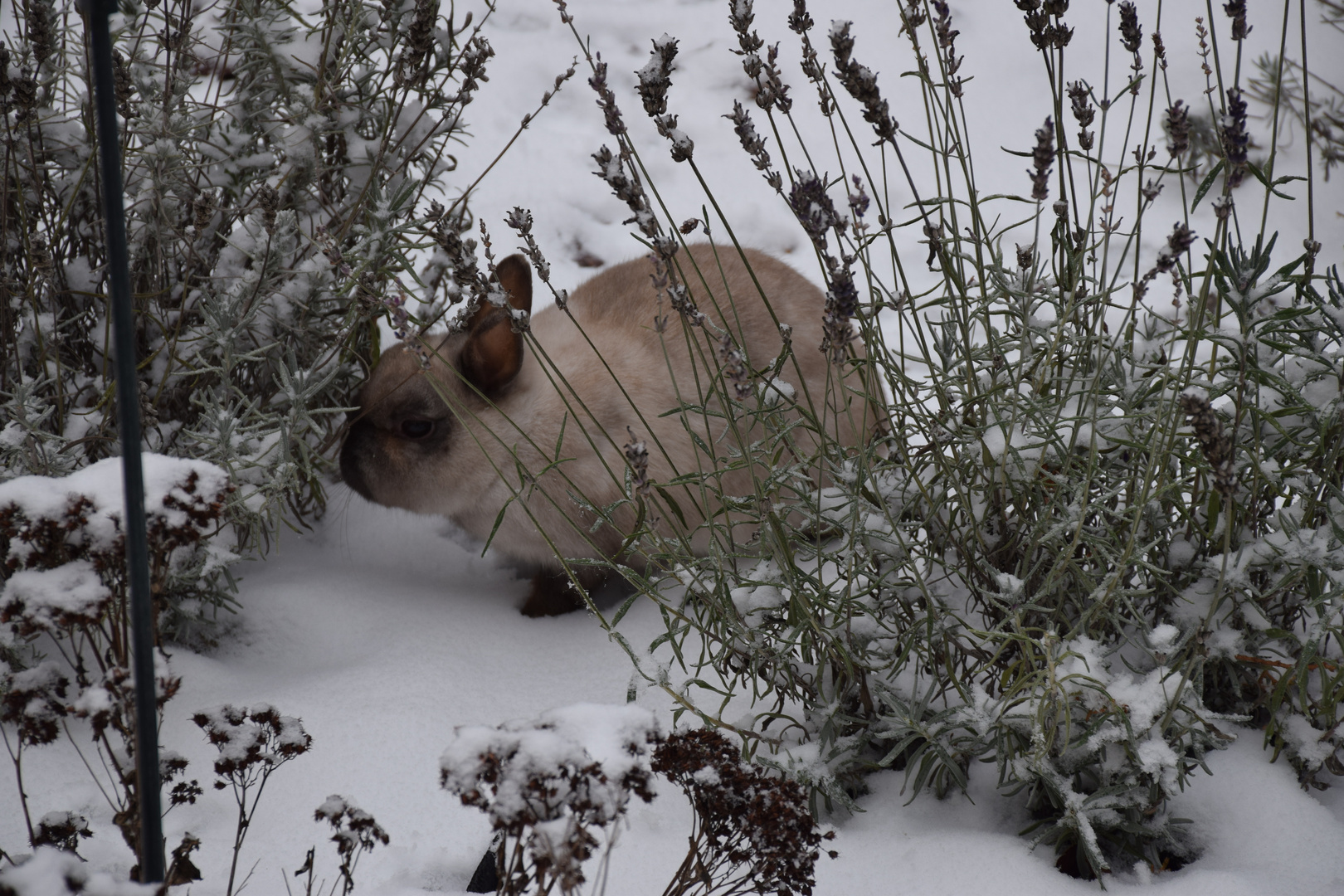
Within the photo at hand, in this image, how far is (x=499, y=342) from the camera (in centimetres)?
290

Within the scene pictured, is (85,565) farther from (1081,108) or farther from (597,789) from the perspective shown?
(1081,108)

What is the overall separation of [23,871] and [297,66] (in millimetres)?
2292

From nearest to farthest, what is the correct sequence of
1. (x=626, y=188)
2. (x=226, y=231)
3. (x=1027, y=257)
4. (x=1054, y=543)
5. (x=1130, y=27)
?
(x=626, y=188)
(x=1130, y=27)
(x=1054, y=543)
(x=1027, y=257)
(x=226, y=231)

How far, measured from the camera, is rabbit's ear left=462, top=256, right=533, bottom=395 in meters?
2.79

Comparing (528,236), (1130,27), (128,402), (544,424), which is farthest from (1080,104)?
(544,424)

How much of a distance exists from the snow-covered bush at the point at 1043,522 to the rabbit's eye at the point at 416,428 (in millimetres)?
1215

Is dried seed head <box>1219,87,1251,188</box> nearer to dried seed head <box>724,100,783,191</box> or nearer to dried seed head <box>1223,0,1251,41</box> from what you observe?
dried seed head <box>1223,0,1251,41</box>

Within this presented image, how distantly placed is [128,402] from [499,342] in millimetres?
1856

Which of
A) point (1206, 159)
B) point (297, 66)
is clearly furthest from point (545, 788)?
point (1206, 159)

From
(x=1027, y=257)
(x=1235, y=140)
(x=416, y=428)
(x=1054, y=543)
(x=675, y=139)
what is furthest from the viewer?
(x=416, y=428)

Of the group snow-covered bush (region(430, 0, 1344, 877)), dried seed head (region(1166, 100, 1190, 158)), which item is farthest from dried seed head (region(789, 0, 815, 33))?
dried seed head (region(1166, 100, 1190, 158))

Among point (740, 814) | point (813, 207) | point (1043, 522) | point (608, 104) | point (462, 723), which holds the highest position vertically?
point (608, 104)

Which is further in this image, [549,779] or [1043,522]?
[1043,522]

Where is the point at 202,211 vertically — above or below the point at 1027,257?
above
